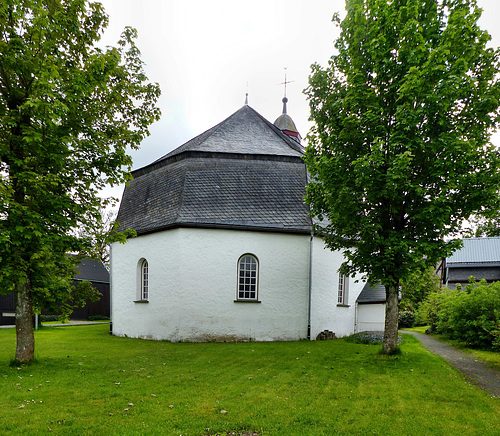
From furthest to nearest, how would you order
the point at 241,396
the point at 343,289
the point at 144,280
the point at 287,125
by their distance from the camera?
the point at 287,125 → the point at 343,289 → the point at 144,280 → the point at 241,396

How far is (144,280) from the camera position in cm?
1623

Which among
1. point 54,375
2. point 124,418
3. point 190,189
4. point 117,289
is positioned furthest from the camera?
point 117,289

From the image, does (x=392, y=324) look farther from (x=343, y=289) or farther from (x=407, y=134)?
(x=343, y=289)

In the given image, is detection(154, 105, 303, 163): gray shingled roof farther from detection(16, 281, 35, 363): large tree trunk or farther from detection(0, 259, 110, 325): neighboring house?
detection(0, 259, 110, 325): neighboring house

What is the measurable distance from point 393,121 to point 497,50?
3.08 metres

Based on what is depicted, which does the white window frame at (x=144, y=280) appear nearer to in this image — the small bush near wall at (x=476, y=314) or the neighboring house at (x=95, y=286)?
the small bush near wall at (x=476, y=314)

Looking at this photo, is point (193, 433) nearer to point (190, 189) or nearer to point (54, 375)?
point (54, 375)

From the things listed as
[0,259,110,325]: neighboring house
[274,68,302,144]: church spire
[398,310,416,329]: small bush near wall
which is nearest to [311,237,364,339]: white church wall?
[398,310,416,329]: small bush near wall

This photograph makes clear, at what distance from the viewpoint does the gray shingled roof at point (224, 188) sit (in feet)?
49.2

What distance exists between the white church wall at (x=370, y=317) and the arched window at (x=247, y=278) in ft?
21.8

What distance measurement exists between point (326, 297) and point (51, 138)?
39.9ft

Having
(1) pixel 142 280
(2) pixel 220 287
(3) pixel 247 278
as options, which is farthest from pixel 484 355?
(1) pixel 142 280

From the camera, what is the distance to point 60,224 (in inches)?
331

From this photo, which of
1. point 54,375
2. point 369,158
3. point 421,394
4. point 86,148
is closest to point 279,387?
point 421,394
